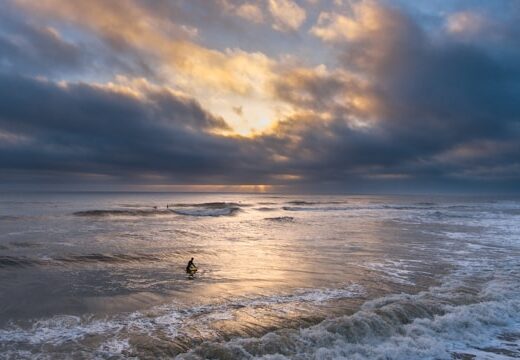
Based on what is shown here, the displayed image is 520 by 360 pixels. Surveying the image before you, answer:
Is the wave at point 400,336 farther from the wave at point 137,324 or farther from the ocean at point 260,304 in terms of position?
the wave at point 137,324

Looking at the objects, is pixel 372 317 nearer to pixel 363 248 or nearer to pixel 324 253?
pixel 324 253

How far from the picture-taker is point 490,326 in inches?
361

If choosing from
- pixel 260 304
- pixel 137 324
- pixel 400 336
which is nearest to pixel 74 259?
pixel 137 324

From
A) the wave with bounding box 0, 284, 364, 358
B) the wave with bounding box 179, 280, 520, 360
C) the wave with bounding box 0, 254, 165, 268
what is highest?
the wave with bounding box 179, 280, 520, 360

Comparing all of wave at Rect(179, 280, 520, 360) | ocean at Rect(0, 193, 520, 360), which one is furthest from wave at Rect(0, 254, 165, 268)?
wave at Rect(179, 280, 520, 360)

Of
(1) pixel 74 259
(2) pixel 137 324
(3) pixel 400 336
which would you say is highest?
(3) pixel 400 336

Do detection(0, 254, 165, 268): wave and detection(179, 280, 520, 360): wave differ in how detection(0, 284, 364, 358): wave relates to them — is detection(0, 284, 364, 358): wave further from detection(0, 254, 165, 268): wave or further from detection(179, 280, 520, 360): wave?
detection(0, 254, 165, 268): wave

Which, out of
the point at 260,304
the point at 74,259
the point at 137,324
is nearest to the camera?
the point at 137,324

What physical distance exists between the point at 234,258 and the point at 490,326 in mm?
11676

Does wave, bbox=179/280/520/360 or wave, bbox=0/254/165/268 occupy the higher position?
wave, bbox=179/280/520/360

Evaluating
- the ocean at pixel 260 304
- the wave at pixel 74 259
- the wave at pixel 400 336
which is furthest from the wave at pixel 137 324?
the wave at pixel 74 259

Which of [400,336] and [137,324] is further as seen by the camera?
[137,324]

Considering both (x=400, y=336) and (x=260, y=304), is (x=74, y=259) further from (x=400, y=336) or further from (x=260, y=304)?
(x=400, y=336)

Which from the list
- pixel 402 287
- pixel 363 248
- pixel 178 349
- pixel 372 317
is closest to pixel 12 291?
pixel 178 349
